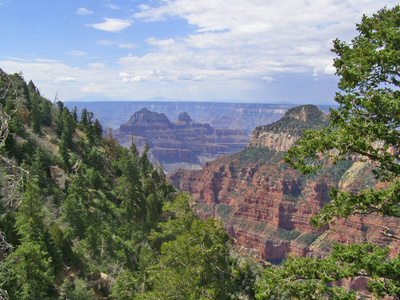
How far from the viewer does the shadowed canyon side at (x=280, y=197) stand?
12050cm

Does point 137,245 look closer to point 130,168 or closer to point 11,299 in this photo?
point 130,168

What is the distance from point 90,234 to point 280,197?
133m

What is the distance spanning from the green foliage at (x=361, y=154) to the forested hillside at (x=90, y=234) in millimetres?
7658

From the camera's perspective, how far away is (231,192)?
7313 inches

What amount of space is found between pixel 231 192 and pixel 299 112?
68.1 m

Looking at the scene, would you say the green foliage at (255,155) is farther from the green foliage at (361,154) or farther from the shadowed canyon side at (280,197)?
the green foliage at (361,154)

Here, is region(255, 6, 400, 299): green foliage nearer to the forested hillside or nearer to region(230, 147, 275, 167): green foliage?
the forested hillside

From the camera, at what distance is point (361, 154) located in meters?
10.3

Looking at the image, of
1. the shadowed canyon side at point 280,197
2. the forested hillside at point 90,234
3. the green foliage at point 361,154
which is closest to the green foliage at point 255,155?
the shadowed canyon side at point 280,197

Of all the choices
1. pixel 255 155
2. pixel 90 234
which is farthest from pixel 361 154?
pixel 255 155

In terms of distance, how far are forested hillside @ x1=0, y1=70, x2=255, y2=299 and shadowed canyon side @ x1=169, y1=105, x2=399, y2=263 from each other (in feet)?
241

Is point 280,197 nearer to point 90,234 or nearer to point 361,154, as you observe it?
point 90,234

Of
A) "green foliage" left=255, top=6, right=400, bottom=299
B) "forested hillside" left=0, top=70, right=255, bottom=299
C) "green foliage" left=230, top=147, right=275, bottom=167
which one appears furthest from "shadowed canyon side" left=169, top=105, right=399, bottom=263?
"green foliage" left=255, top=6, right=400, bottom=299

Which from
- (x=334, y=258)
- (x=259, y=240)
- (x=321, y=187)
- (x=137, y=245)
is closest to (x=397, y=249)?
(x=321, y=187)
